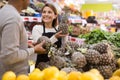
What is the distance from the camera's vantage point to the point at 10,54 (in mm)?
1905

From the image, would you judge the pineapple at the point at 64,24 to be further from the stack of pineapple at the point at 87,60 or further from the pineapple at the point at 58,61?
the pineapple at the point at 58,61

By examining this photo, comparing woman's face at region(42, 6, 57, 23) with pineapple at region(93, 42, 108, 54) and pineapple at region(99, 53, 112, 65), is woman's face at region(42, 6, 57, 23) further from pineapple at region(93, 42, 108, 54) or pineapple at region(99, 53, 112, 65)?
pineapple at region(99, 53, 112, 65)

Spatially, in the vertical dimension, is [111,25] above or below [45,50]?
below

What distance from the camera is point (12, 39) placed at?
6.21 ft

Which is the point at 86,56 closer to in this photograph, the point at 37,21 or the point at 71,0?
the point at 37,21

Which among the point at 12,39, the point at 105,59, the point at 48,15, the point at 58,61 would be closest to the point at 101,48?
the point at 105,59

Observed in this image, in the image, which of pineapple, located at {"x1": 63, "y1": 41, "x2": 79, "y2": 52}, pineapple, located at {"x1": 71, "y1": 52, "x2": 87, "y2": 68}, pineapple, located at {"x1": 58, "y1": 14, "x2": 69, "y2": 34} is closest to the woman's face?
pineapple, located at {"x1": 58, "y1": 14, "x2": 69, "y2": 34}

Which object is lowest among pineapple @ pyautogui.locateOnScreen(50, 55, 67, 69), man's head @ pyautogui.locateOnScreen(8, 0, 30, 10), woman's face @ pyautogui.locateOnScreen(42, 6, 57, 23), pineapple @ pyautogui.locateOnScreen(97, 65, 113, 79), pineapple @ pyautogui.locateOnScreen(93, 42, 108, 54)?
pineapple @ pyautogui.locateOnScreen(97, 65, 113, 79)

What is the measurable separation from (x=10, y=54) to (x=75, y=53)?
22.7 inches

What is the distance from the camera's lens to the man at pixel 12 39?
1896mm

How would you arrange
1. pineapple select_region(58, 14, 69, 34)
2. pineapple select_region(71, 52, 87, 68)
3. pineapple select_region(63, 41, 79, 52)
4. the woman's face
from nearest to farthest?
pineapple select_region(71, 52, 87, 68)
pineapple select_region(63, 41, 79, 52)
pineapple select_region(58, 14, 69, 34)
the woman's face

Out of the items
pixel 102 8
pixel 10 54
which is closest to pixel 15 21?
pixel 10 54

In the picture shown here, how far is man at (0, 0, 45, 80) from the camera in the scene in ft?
6.22

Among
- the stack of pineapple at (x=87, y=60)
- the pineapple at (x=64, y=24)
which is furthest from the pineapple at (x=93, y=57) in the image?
the pineapple at (x=64, y=24)
